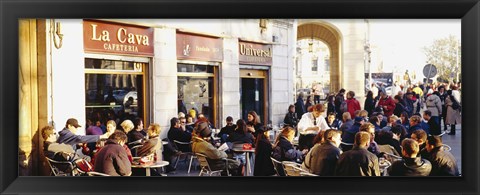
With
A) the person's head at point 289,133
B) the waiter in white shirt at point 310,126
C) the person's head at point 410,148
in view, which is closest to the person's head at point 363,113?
the waiter in white shirt at point 310,126

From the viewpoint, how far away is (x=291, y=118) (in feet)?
24.0

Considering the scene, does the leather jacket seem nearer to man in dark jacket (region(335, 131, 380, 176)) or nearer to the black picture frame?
the black picture frame

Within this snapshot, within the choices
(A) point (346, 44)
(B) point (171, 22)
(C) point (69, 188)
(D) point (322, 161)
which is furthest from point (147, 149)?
(A) point (346, 44)

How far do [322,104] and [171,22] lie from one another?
5.60 feet

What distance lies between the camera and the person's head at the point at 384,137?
7266mm

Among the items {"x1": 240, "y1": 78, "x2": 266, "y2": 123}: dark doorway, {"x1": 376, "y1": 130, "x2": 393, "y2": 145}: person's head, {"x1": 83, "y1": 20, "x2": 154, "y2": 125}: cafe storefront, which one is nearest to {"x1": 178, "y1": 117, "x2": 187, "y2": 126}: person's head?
{"x1": 83, "y1": 20, "x2": 154, "y2": 125}: cafe storefront

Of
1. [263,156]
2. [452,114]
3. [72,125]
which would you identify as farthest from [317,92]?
[72,125]

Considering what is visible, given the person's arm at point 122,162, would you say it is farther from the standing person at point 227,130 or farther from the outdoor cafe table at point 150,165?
the standing person at point 227,130

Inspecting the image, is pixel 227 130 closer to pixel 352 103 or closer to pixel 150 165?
pixel 150 165

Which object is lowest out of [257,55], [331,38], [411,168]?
[411,168]

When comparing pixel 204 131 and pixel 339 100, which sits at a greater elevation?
pixel 339 100

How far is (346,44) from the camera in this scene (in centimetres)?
724

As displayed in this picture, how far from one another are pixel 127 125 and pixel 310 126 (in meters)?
1.82

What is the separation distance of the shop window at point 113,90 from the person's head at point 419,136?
272cm
